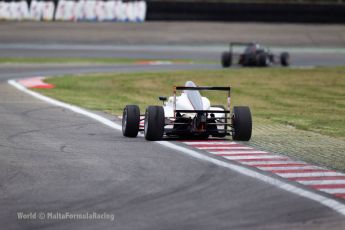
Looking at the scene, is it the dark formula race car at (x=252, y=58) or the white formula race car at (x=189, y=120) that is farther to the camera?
the dark formula race car at (x=252, y=58)

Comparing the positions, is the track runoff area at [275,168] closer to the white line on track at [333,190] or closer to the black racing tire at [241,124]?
the white line on track at [333,190]

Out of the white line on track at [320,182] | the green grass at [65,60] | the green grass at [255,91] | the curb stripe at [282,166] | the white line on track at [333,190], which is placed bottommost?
the green grass at [65,60]

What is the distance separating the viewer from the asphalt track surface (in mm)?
→ 8062

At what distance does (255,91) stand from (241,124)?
12.5m

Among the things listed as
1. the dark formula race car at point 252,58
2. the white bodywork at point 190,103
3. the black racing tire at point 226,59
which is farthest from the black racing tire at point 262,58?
the white bodywork at point 190,103

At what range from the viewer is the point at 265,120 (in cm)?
1823

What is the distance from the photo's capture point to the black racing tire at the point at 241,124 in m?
14.1

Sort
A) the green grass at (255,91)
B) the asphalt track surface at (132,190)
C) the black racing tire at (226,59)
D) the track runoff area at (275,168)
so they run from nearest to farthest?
the asphalt track surface at (132,190) < the track runoff area at (275,168) < the green grass at (255,91) < the black racing tire at (226,59)

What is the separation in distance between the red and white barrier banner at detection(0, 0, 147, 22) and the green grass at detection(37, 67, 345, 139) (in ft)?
65.3

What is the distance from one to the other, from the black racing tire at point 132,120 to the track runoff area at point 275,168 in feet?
2.38

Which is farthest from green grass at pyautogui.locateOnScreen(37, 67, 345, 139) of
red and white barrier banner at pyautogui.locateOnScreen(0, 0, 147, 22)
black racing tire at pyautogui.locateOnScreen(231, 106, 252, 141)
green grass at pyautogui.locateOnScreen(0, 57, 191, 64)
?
red and white barrier banner at pyautogui.locateOnScreen(0, 0, 147, 22)

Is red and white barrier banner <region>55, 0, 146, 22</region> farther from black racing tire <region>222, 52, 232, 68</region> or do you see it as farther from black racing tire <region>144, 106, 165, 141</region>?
black racing tire <region>144, 106, 165, 141</region>

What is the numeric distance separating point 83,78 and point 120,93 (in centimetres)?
621

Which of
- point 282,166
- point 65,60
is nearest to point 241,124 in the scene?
point 282,166
